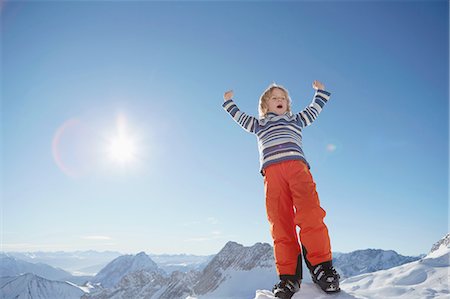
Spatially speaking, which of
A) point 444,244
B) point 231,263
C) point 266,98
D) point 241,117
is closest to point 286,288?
point 241,117

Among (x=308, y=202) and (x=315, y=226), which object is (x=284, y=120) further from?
(x=315, y=226)

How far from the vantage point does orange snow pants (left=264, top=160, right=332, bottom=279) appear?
4.02 m

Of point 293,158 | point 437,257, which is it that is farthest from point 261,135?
point 437,257

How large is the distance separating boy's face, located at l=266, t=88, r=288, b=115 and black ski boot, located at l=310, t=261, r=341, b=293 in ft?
8.00

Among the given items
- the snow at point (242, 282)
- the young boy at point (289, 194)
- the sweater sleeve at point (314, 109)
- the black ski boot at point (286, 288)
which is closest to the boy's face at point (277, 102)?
the young boy at point (289, 194)

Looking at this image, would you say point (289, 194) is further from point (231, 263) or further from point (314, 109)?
point (231, 263)

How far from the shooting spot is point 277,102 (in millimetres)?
5188

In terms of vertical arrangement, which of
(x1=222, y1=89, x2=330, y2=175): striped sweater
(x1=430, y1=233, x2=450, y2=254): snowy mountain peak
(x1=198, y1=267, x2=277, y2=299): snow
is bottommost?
(x1=198, y1=267, x2=277, y2=299): snow

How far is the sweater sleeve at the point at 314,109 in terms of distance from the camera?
5.34 m

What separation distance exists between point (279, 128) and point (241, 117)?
781mm

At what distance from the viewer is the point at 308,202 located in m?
4.15

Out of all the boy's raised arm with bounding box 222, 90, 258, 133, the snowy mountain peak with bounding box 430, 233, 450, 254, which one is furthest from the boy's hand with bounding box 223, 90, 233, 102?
the snowy mountain peak with bounding box 430, 233, 450, 254

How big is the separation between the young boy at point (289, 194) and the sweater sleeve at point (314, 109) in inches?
0.7

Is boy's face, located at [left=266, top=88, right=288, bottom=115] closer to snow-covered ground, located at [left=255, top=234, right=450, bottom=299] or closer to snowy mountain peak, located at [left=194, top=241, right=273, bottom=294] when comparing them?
snow-covered ground, located at [left=255, top=234, right=450, bottom=299]
